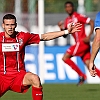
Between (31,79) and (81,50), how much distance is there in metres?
6.72

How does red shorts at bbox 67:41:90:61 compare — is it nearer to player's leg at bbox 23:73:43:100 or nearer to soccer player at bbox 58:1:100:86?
soccer player at bbox 58:1:100:86

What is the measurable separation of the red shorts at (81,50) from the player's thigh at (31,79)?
641 cm

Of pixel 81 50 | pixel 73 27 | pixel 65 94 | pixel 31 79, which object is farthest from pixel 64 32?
pixel 81 50

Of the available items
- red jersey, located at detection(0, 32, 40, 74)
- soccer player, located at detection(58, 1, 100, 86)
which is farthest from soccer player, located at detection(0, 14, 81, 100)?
A: soccer player, located at detection(58, 1, 100, 86)

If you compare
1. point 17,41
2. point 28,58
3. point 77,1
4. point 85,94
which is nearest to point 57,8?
point 77,1

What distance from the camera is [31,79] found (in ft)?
28.5

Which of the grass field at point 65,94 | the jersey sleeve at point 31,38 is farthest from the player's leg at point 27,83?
the grass field at point 65,94

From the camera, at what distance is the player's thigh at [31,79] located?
8.62m

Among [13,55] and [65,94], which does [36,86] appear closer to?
[13,55]

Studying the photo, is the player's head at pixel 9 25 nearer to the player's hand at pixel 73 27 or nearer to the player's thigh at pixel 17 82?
the player's thigh at pixel 17 82

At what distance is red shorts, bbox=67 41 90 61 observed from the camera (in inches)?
599

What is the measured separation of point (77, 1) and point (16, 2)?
1819mm

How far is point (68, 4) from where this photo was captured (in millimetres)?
14930

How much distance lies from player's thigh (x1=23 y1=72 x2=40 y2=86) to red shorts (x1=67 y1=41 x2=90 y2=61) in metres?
6.41
